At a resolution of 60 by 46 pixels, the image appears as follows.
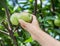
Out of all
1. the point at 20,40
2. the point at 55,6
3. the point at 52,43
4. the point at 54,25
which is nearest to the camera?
the point at 52,43

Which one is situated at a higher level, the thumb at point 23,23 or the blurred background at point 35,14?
the thumb at point 23,23

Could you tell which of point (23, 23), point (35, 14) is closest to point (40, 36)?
point (23, 23)

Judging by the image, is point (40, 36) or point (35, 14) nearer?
point (40, 36)

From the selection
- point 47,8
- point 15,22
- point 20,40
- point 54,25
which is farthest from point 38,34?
point 47,8

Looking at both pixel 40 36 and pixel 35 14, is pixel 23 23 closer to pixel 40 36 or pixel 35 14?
pixel 40 36

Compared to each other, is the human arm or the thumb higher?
the thumb

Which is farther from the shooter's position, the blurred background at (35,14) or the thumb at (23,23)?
the blurred background at (35,14)

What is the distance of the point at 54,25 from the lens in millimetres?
1293

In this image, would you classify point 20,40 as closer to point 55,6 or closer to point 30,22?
point 30,22

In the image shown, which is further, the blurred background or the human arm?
the blurred background

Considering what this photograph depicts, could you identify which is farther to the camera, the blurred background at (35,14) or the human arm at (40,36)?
the blurred background at (35,14)

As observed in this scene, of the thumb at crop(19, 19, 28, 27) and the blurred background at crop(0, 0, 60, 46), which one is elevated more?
the thumb at crop(19, 19, 28, 27)

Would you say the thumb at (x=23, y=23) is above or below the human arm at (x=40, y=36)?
above

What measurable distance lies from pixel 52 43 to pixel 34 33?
9cm
